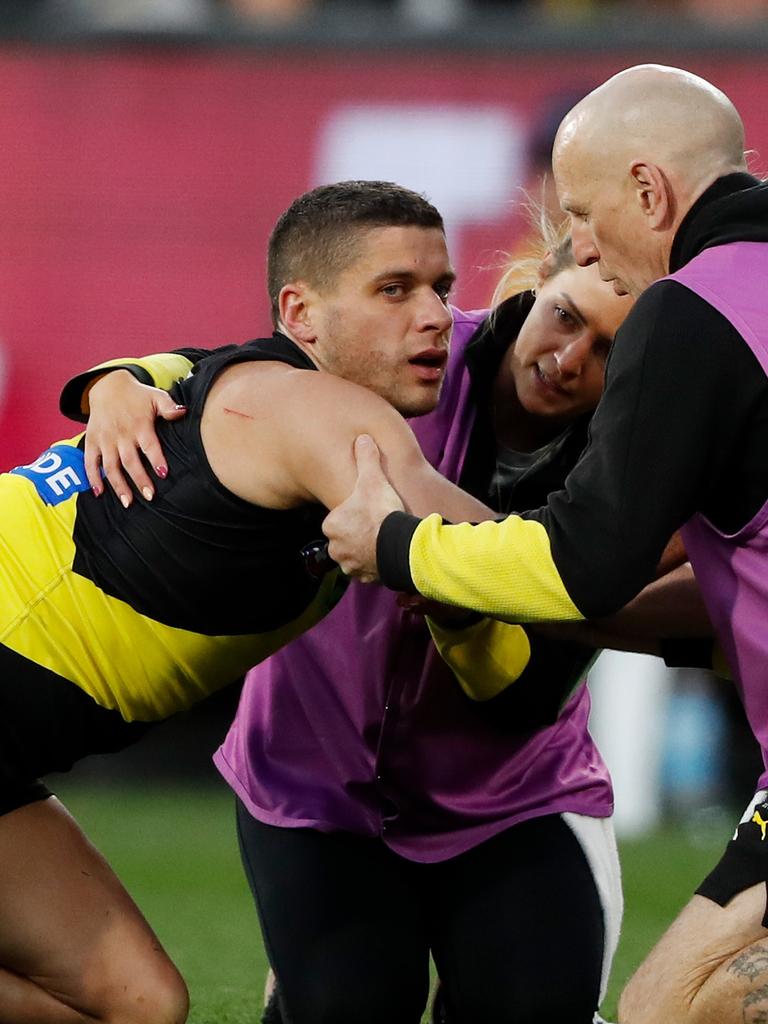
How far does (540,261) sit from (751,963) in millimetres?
1847

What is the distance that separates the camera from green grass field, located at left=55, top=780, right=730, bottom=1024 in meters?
5.72

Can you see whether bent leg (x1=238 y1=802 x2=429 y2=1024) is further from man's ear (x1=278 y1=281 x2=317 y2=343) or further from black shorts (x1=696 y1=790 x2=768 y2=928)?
man's ear (x1=278 y1=281 x2=317 y2=343)

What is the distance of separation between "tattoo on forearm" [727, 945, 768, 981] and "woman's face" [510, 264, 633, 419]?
4.60ft

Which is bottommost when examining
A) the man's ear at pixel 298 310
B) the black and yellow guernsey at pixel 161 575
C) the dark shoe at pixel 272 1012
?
the dark shoe at pixel 272 1012

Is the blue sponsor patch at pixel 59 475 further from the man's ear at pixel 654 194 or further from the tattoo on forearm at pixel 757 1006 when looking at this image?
the tattoo on forearm at pixel 757 1006

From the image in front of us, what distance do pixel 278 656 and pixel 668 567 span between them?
104cm

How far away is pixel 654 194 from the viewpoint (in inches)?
139

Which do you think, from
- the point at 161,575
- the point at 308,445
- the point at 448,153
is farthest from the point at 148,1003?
the point at 448,153

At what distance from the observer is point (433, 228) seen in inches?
160

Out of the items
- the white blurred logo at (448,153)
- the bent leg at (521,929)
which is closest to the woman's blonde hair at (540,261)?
the bent leg at (521,929)

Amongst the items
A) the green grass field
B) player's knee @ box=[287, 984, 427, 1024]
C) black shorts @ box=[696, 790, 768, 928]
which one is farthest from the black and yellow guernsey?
the green grass field

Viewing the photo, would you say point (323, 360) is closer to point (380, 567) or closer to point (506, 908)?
point (380, 567)

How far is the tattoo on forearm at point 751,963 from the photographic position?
3.34 m

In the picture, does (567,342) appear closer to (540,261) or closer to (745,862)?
(540,261)
